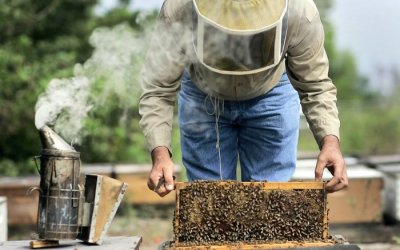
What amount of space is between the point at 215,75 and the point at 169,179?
0.54 m

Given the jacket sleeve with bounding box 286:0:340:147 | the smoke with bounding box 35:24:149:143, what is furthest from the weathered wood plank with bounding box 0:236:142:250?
the jacket sleeve with bounding box 286:0:340:147

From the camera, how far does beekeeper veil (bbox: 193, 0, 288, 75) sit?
2992mm

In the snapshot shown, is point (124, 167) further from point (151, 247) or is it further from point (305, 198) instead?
point (305, 198)

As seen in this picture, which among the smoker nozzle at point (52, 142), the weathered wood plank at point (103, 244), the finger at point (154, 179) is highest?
the smoker nozzle at point (52, 142)

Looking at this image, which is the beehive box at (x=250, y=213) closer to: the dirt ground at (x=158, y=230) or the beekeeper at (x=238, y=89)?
the beekeeper at (x=238, y=89)

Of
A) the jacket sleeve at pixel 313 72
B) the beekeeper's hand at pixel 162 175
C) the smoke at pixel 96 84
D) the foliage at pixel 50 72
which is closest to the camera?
the beekeeper's hand at pixel 162 175

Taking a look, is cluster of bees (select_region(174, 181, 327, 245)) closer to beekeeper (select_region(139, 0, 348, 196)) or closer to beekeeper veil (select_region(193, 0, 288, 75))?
beekeeper (select_region(139, 0, 348, 196))

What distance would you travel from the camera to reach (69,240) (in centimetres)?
330

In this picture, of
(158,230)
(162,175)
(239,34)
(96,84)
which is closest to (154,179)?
(162,175)

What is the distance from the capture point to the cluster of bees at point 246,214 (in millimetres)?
3049

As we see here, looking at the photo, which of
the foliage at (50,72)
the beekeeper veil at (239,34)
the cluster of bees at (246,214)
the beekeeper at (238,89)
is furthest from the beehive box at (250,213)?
the foliage at (50,72)

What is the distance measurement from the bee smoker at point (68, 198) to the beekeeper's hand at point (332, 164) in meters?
0.82

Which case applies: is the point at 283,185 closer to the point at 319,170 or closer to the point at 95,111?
the point at 319,170

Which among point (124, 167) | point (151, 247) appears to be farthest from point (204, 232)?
point (124, 167)
